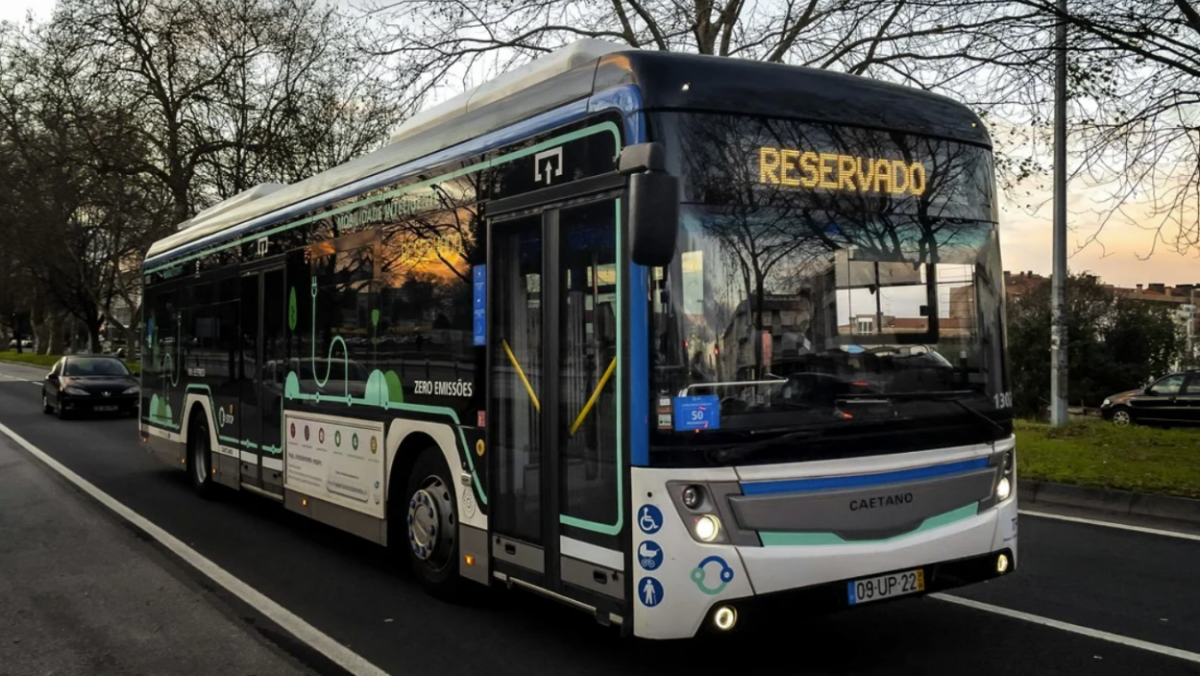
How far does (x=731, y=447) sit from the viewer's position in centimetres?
456

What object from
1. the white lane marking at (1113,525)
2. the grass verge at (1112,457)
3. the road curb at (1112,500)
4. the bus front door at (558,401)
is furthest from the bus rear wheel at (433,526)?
the grass verge at (1112,457)

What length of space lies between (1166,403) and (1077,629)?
79.5 feet

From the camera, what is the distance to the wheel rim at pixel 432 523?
21.1ft

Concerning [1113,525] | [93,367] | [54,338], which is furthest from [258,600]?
[54,338]

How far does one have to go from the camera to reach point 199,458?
11.3 m

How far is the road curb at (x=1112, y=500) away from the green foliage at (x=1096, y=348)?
34.3m

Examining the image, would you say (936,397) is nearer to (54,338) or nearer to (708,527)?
(708,527)

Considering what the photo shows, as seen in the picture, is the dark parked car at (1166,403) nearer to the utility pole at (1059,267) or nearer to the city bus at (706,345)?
the utility pole at (1059,267)

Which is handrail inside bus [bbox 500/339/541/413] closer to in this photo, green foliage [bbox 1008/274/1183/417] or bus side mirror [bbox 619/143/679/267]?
bus side mirror [bbox 619/143/679/267]

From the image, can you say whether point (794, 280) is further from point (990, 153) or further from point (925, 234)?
point (990, 153)

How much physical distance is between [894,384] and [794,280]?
77cm

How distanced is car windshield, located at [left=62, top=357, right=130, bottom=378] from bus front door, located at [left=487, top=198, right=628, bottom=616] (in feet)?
73.7

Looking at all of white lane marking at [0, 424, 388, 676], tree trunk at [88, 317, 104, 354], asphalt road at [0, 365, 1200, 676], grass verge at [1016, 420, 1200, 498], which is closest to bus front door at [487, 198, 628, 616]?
asphalt road at [0, 365, 1200, 676]

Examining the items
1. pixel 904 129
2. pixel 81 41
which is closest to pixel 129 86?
pixel 81 41
